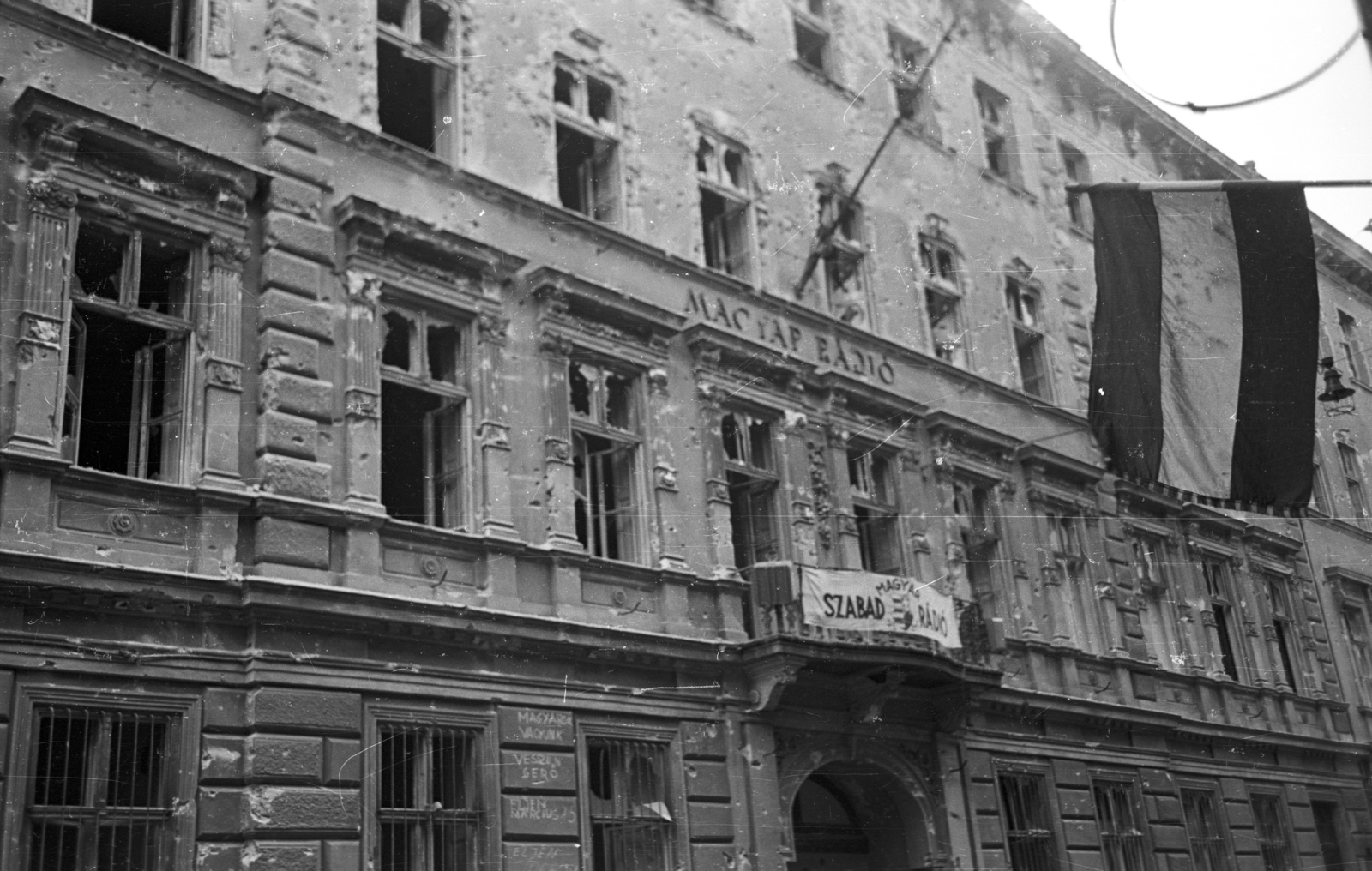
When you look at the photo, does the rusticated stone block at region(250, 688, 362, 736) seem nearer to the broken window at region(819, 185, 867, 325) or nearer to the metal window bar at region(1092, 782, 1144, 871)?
the broken window at region(819, 185, 867, 325)

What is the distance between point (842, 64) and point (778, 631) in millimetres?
9962

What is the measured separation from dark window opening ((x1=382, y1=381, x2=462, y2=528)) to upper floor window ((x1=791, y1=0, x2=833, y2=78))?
31.4 ft

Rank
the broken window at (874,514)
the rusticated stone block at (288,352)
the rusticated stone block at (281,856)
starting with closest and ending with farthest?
the rusticated stone block at (281,856) < the rusticated stone block at (288,352) < the broken window at (874,514)

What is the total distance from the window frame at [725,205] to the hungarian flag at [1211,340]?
4.35m

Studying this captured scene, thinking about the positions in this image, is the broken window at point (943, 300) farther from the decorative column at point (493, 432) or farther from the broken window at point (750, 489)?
the decorative column at point (493, 432)

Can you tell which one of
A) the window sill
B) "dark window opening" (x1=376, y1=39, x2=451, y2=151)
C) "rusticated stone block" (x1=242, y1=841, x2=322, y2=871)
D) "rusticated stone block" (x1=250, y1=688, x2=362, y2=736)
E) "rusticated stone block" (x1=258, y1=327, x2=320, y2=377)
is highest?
the window sill

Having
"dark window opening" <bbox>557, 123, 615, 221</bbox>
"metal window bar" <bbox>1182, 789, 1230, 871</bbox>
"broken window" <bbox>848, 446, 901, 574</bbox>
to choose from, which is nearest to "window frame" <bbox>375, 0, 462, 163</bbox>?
"dark window opening" <bbox>557, 123, 615, 221</bbox>

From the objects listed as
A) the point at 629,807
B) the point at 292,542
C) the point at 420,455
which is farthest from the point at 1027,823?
the point at 292,542

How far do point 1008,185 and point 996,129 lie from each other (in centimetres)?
121

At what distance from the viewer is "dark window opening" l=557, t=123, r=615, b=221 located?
1644 cm

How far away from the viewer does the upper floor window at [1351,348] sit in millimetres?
32031

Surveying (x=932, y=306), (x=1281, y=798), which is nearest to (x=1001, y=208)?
(x=932, y=306)

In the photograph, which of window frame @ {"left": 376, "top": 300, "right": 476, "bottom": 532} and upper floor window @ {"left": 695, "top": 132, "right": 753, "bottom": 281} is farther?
upper floor window @ {"left": 695, "top": 132, "right": 753, "bottom": 281}

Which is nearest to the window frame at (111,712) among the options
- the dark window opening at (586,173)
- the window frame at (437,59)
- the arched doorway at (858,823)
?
the window frame at (437,59)
